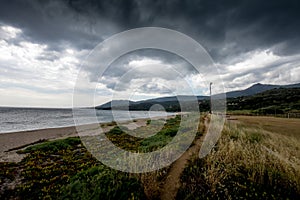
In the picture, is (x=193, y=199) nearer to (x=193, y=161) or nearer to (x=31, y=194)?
(x=193, y=161)

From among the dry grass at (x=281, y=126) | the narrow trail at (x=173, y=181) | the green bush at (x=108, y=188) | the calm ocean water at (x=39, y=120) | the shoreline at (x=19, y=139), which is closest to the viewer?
the green bush at (x=108, y=188)

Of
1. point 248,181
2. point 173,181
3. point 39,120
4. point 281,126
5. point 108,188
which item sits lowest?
point 39,120

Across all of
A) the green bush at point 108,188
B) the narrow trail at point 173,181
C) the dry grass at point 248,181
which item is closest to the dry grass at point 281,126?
the dry grass at point 248,181

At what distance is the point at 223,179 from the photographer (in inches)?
195

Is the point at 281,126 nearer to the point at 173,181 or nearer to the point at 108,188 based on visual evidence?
the point at 173,181

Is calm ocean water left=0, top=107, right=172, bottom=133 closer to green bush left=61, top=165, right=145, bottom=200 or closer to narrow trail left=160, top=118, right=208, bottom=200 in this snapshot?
green bush left=61, top=165, right=145, bottom=200

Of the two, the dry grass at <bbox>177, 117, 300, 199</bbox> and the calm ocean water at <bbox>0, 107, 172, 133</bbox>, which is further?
the calm ocean water at <bbox>0, 107, 172, 133</bbox>

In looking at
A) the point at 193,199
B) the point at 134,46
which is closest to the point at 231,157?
the point at 193,199

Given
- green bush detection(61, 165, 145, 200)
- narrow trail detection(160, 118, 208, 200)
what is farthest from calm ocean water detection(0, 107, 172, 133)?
narrow trail detection(160, 118, 208, 200)

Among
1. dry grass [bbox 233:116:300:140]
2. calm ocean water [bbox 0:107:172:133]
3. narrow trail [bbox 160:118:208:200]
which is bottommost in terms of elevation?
calm ocean water [bbox 0:107:172:133]

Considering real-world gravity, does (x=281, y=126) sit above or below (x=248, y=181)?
below

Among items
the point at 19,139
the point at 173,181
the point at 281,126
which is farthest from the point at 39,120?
the point at 281,126

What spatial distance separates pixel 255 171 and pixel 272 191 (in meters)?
0.71

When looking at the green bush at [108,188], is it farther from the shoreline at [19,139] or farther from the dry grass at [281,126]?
the dry grass at [281,126]
